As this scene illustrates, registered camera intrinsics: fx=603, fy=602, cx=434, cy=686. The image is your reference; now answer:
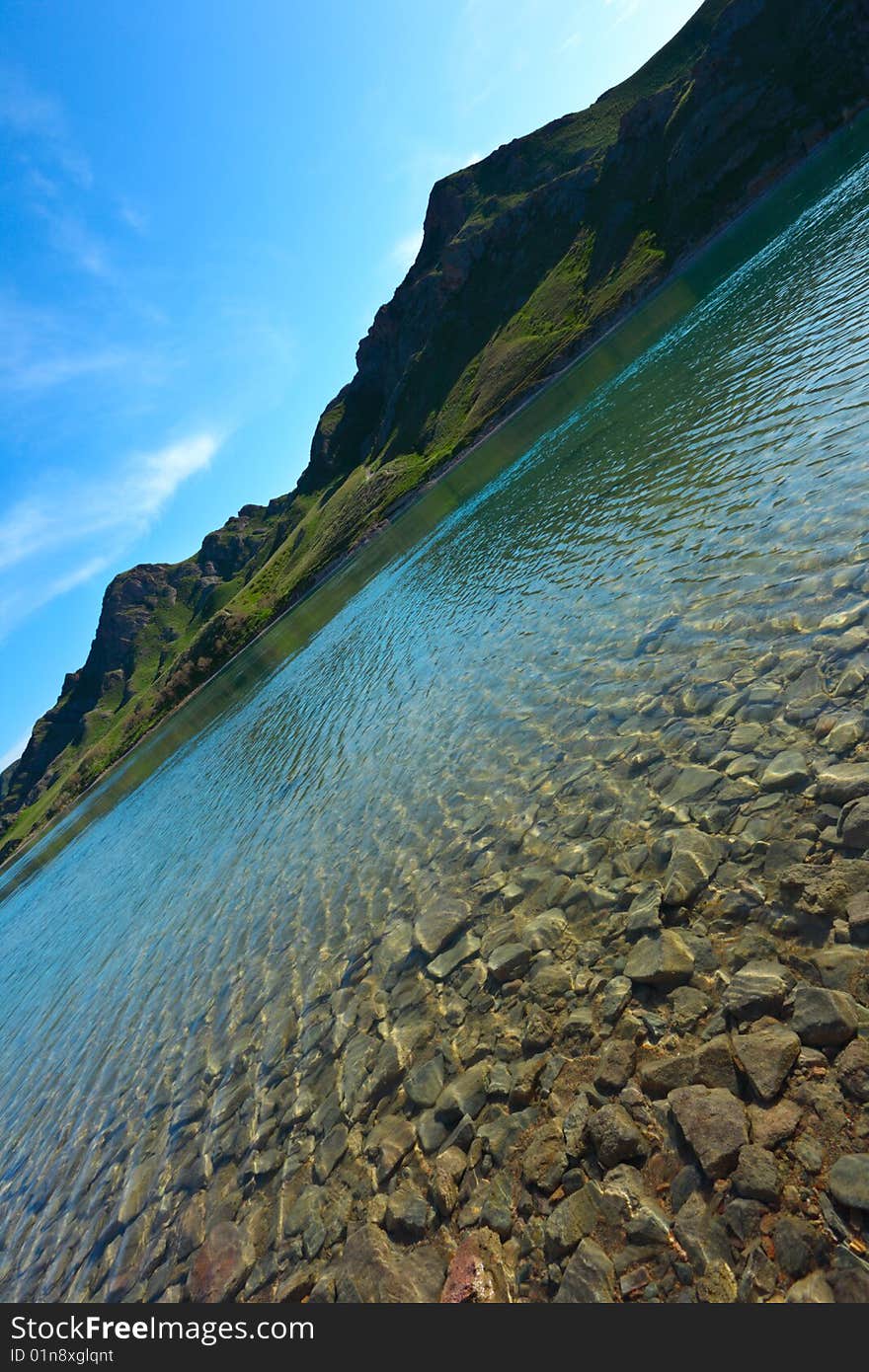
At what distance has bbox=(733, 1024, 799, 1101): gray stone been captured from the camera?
6.12m

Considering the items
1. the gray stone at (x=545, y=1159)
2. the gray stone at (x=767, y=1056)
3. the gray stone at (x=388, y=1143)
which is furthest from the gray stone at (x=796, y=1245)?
the gray stone at (x=388, y=1143)

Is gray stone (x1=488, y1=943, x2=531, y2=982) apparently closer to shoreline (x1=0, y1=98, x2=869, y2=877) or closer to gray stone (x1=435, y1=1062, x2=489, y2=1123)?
gray stone (x1=435, y1=1062, x2=489, y2=1123)

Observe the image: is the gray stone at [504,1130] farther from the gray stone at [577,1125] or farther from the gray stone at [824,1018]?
the gray stone at [824,1018]

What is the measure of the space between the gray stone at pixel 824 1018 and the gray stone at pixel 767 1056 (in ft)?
0.55

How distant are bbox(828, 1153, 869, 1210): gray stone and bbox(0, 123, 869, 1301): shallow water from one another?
3.98 metres

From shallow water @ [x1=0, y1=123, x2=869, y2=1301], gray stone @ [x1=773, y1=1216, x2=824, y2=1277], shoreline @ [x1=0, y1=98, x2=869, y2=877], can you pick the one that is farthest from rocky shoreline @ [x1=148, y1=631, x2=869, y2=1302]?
shoreline @ [x1=0, y1=98, x2=869, y2=877]

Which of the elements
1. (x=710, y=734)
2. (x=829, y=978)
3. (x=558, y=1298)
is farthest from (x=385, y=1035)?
(x=710, y=734)

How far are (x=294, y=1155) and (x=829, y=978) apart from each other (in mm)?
8874

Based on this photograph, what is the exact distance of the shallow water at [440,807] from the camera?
11328mm

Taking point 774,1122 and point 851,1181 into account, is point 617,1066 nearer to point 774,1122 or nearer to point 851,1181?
point 774,1122

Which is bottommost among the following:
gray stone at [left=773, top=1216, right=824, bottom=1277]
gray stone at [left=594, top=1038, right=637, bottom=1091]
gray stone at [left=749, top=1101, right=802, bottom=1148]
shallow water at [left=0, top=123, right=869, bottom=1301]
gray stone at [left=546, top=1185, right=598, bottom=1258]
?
shallow water at [left=0, top=123, right=869, bottom=1301]

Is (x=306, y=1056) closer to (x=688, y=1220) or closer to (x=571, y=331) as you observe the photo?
(x=688, y=1220)

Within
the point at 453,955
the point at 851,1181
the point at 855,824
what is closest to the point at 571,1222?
the point at 851,1181

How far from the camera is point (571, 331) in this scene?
579 feet
